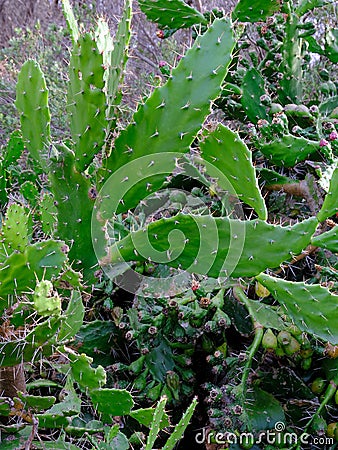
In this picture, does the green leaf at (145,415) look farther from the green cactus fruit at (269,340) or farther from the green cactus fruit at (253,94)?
the green cactus fruit at (253,94)

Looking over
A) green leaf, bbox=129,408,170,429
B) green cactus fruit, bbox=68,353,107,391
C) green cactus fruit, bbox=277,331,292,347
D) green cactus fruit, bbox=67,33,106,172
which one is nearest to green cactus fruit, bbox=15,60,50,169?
green cactus fruit, bbox=67,33,106,172

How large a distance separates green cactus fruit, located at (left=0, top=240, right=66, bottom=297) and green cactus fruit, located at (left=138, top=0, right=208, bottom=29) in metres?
1.16

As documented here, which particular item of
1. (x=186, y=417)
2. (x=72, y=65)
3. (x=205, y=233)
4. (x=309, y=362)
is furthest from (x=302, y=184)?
(x=186, y=417)

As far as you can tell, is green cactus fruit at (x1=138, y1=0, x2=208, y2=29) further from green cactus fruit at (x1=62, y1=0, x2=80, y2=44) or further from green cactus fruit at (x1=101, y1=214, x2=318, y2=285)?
green cactus fruit at (x1=101, y1=214, x2=318, y2=285)

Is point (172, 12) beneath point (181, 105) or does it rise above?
above

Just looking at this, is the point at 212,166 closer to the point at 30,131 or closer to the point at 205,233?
the point at 205,233

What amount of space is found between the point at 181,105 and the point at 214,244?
297 mm

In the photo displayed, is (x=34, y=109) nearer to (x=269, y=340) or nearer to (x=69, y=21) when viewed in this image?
(x=69, y=21)

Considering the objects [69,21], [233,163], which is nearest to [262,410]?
[233,163]

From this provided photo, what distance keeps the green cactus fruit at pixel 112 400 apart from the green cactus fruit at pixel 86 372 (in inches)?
0.7

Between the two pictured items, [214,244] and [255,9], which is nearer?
[214,244]

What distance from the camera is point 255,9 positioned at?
1.75 meters

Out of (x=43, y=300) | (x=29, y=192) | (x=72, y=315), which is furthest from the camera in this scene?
(x=29, y=192)

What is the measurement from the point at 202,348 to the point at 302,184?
622 millimetres
